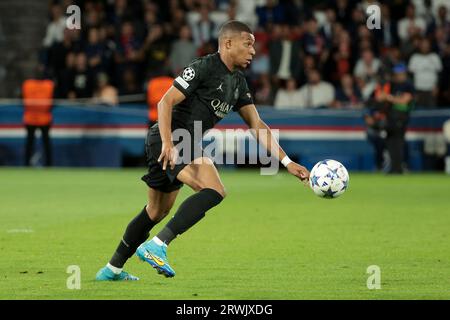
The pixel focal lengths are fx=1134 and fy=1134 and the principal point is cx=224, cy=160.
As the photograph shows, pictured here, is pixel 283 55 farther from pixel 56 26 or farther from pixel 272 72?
pixel 56 26

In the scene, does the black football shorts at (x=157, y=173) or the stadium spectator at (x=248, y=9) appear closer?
the black football shorts at (x=157, y=173)

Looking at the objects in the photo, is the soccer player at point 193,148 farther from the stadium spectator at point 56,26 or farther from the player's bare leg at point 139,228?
the stadium spectator at point 56,26

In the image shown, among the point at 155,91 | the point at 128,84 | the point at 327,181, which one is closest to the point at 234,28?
the point at 327,181

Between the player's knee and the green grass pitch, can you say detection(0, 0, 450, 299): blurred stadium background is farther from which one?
the player's knee

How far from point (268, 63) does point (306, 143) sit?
245cm

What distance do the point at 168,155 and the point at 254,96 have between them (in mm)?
16412

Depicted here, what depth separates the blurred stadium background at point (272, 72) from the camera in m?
23.9

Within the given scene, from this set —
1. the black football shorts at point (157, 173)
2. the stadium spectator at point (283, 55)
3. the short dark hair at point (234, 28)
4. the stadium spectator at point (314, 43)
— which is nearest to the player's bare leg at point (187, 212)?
the black football shorts at point (157, 173)

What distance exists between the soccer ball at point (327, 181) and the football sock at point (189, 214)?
2.98ft

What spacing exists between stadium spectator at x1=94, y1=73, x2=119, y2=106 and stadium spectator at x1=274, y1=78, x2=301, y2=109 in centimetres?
359

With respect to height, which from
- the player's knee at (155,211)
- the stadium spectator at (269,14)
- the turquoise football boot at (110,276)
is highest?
the stadium spectator at (269,14)

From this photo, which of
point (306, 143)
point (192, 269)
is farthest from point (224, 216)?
point (306, 143)

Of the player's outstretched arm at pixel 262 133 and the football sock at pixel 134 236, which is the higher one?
the player's outstretched arm at pixel 262 133

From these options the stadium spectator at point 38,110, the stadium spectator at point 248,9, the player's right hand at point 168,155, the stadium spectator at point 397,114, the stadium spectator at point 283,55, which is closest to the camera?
the player's right hand at point 168,155
